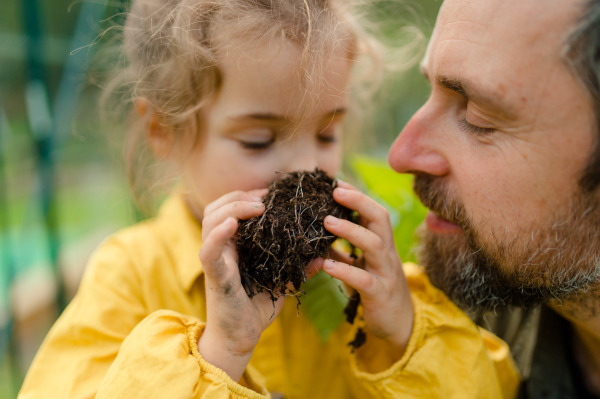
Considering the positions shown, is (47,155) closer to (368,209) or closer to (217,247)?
(217,247)

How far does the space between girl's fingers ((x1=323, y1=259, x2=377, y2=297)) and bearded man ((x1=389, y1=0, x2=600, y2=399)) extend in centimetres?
38

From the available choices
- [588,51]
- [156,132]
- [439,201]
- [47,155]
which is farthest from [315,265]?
[47,155]

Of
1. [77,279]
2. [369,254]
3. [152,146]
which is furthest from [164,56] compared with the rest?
[77,279]

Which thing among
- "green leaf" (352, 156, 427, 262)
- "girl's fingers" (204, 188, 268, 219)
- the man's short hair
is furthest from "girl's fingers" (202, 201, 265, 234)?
"green leaf" (352, 156, 427, 262)

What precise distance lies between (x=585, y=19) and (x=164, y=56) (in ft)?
4.76

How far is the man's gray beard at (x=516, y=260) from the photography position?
1.20 m

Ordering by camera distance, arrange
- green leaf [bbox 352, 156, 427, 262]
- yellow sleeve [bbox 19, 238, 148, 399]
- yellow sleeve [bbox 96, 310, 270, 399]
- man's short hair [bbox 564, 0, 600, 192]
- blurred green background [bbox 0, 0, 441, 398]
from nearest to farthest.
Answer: man's short hair [bbox 564, 0, 600, 192] → yellow sleeve [bbox 96, 310, 270, 399] → yellow sleeve [bbox 19, 238, 148, 399] → green leaf [bbox 352, 156, 427, 262] → blurred green background [bbox 0, 0, 441, 398]

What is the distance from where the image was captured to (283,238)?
1.15 meters

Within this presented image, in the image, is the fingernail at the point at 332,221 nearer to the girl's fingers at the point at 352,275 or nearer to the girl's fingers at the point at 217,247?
the girl's fingers at the point at 352,275

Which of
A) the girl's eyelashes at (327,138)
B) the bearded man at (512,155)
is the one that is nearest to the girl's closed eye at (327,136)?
the girl's eyelashes at (327,138)

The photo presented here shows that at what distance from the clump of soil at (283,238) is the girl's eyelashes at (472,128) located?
1.63 feet

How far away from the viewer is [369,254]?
4.31 ft

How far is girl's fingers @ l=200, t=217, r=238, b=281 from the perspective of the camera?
109cm

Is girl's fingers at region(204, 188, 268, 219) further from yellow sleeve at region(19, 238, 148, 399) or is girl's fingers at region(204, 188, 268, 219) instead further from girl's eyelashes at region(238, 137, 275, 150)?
yellow sleeve at region(19, 238, 148, 399)
